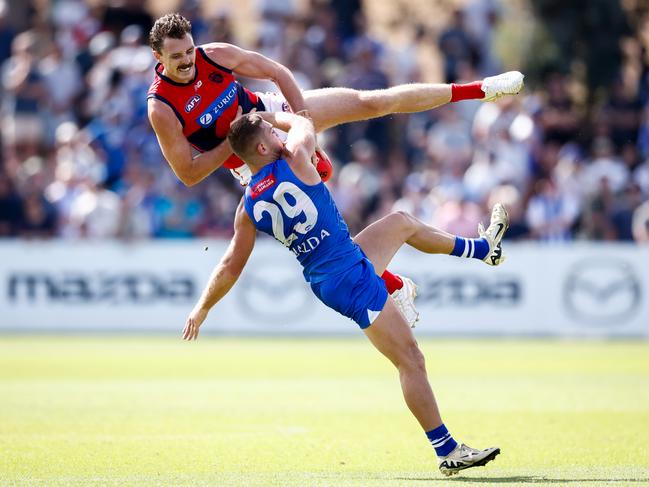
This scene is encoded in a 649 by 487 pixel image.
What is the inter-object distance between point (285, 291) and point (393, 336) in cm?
1245

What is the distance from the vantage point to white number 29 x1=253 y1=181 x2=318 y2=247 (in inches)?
351

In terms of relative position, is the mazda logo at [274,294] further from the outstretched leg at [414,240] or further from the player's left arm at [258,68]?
the outstretched leg at [414,240]

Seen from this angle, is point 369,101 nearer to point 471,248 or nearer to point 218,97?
point 218,97

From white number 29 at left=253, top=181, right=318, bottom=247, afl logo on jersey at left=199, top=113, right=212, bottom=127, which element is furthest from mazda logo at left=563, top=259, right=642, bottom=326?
Answer: white number 29 at left=253, top=181, right=318, bottom=247

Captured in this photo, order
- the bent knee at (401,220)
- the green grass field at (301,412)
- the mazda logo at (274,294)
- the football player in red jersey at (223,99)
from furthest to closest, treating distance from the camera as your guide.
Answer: the mazda logo at (274,294) < the football player in red jersey at (223,99) < the bent knee at (401,220) < the green grass field at (301,412)

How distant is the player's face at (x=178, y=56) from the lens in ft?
32.9

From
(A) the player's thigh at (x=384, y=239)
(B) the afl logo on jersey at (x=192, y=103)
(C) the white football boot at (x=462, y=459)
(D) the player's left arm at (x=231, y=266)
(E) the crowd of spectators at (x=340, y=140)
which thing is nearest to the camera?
(C) the white football boot at (x=462, y=459)

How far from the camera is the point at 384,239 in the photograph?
9727mm

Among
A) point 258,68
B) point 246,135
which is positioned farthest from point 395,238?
point 258,68

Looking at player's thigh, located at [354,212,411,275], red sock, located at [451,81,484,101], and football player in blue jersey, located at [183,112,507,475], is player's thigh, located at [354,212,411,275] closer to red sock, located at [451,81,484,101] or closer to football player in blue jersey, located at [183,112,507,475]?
football player in blue jersey, located at [183,112,507,475]

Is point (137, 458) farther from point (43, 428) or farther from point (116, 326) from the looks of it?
point (116, 326)

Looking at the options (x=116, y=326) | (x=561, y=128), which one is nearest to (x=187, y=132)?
(x=116, y=326)

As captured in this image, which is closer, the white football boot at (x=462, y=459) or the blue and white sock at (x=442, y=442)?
the white football boot at (x=462, y=459)

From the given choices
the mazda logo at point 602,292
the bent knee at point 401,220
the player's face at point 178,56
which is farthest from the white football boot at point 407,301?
the mazda logo at point 602,292
